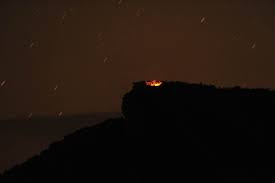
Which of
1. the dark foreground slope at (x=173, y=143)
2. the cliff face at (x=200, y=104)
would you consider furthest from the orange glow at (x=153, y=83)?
the dark foreground slope at (x=173, y=143)

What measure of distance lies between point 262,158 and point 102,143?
1435cm

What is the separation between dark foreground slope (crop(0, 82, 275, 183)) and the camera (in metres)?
22.8

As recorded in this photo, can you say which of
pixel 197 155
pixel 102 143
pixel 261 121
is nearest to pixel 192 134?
pixel 197 155

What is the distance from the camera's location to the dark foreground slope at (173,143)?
2284 cm

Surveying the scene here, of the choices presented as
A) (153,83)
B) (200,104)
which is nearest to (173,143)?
(200,104)

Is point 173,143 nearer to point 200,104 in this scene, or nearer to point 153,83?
point 200,104

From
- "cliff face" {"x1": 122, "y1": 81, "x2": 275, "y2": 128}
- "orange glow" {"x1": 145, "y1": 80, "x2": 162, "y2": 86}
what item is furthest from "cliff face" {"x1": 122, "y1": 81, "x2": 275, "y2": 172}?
"orange glow" {"x1": 145, "y1": 80, "x2": 162, "y2": 86}

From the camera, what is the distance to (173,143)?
27.2 meters

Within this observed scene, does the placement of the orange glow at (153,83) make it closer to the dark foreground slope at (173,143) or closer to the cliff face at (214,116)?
the cliff face at (214,116)

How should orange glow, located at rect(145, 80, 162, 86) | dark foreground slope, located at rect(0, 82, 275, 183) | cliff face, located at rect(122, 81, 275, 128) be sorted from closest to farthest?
dark foreground slope, located at rect(0, 82, 275, 183), cliff face, located at rect(122, 81, 275, 128), orange glow, located at rect(145, 80, 162, 86)

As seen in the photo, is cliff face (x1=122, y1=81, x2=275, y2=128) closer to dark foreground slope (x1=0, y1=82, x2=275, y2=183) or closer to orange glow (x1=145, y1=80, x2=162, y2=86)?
dark foreground slope (x1=0, y1=82, x2=275, y2=183)

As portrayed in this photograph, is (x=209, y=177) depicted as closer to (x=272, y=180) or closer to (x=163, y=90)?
(x=272, y=180)

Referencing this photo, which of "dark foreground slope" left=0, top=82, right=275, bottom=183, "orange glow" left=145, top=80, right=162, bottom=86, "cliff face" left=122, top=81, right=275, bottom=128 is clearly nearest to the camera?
"dark foreground slope" left=0, top=82, right=275, bottom=183

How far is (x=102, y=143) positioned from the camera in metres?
34.3
